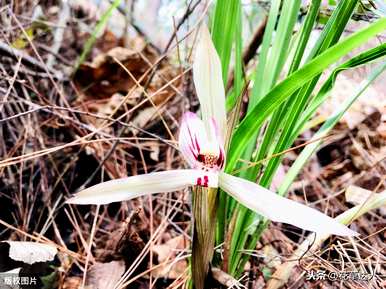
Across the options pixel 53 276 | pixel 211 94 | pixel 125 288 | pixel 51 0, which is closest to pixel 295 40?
pixel 211 94

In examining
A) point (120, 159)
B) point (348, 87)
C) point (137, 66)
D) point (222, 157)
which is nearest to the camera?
point (222, 157)

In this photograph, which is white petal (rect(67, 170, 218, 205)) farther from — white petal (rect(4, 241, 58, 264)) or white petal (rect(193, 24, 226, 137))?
white petal (rect(4, 241, 58, 264))

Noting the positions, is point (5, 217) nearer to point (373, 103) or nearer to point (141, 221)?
point (141, 221)

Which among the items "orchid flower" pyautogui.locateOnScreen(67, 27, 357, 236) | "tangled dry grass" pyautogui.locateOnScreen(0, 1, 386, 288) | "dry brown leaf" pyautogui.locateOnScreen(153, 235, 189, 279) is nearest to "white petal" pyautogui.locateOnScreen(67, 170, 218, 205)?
"orchid flower" pyautogui.locateOnScreen(67, 27, 357, 236)

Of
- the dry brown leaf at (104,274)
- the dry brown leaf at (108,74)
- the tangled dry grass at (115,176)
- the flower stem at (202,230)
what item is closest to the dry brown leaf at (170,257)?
the tangled dry grass at (115,176)

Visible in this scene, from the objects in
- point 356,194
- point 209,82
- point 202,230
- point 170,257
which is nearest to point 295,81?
point 209,82

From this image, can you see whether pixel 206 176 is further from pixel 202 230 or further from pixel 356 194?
pixel 356 194

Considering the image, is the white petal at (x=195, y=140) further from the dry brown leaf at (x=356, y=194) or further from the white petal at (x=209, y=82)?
the dry brown leaf at (x=356, y=194)
